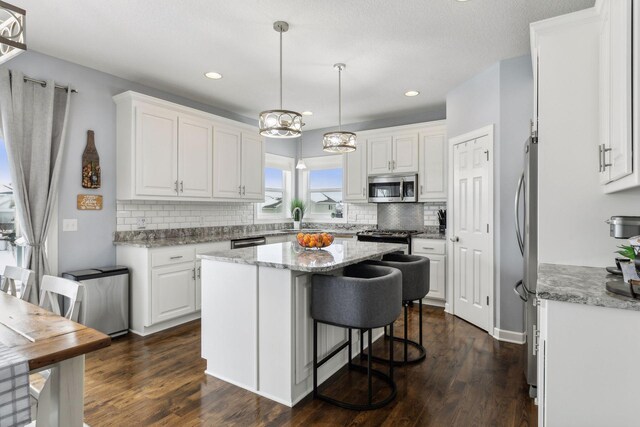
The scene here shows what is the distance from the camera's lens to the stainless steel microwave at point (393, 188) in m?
4.87

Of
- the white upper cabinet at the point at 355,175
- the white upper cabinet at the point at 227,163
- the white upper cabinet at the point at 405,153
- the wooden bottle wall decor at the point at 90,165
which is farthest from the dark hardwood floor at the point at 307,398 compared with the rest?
the white upper cabinet at the point at 355,175

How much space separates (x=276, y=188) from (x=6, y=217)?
3.66 metres

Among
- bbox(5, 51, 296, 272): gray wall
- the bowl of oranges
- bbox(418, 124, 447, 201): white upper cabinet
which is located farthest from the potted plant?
the bowl of oranges

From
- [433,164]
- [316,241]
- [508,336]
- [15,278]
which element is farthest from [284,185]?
[15,278]

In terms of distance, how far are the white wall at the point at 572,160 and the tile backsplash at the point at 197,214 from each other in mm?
2853

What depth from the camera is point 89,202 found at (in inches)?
139

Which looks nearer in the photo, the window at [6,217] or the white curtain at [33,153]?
the white curtain at [33,153]

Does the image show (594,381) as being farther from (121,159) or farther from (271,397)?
(121,159)

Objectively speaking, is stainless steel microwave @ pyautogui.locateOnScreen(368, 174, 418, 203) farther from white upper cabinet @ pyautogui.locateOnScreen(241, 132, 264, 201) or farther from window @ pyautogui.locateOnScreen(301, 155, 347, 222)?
white upper cabinet @ pyautogui.locateOnScreen(241, 132, 264, 201)

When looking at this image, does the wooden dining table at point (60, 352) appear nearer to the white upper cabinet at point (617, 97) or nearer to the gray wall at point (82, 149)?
the white upper cabinet at point (617, 97)

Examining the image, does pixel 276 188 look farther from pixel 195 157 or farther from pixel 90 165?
pixel 90 165

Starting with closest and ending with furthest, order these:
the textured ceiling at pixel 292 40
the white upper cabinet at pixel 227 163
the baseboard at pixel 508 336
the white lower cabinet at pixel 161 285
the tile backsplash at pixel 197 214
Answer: the textured ceiling at pixel 292 40, the baseboard at pixel 508 336, the white lower cabinet at pixel 161 285, the tile backsplash at pixel 197 214, the white upper cabinet at pixel 227 163

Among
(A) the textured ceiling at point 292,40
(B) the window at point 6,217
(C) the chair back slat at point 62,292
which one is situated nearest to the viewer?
(C) the chair back slat at point 62,292

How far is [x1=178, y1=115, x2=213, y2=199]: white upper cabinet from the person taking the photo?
13.2 feet
